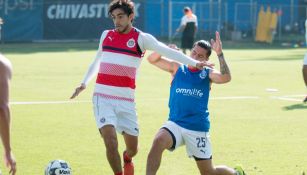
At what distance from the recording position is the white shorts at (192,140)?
956 centimetres

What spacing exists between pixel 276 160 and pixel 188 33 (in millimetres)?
28024

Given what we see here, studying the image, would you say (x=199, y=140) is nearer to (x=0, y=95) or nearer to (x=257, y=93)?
(x=0, y=95)

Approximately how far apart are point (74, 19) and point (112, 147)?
40530 mm

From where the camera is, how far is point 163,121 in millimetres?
16594

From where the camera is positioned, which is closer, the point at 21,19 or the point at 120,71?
the point at 120,71

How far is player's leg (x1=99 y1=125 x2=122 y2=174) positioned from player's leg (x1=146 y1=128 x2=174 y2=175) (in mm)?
537

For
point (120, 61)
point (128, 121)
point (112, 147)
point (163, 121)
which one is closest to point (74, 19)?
point (163, 121)

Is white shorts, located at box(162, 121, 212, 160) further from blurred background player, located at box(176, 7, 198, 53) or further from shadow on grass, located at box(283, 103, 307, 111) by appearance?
blurred background player, located at box(176, 7, 198, 53)

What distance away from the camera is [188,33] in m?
40.1

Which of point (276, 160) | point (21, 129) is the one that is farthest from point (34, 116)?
point (276, 160)

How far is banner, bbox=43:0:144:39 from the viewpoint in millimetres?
49281

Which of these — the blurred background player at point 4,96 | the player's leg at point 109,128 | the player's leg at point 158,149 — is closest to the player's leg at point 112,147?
the player's leg at point 109,128

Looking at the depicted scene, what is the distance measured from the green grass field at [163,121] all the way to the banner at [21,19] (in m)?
17.1

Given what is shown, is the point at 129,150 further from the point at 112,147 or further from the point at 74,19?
the point at 74,19
